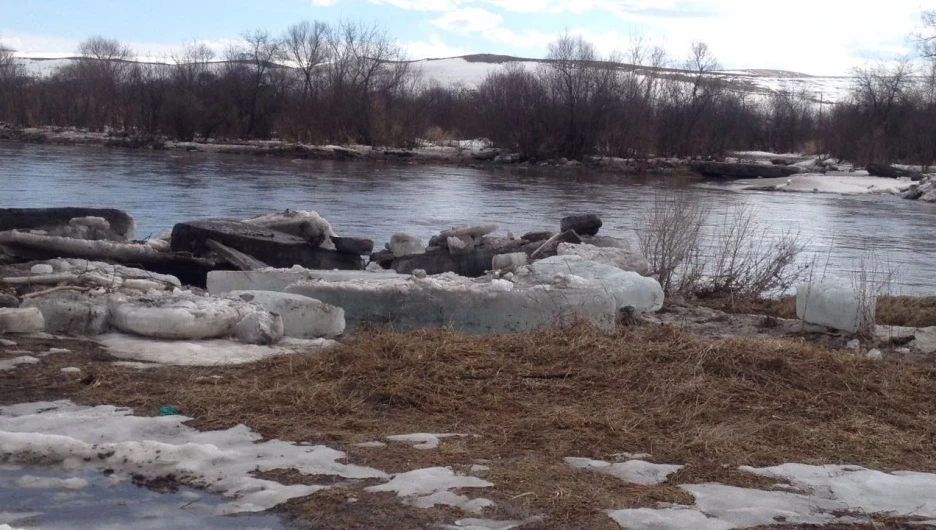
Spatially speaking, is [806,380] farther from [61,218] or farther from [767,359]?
[61,218]

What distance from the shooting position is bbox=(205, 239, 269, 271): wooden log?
390 inches

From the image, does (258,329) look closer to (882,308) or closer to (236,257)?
(236,257)

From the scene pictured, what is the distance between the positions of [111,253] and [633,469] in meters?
7.13

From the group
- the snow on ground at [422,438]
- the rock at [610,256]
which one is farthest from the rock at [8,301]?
the rock at [610,256]

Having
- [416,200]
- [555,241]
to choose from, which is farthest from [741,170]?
[555,241]

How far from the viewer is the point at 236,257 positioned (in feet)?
33.0

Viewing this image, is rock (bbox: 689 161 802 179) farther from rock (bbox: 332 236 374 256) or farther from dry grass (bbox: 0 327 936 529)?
dry grass (bbox: 0 327 936 529)

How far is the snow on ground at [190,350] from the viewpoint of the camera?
5719 mm

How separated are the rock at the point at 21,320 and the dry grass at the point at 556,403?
0.69m

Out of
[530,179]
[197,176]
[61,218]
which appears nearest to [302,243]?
[61,218]

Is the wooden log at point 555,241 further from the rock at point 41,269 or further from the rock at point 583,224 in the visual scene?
the rock at point 41,269

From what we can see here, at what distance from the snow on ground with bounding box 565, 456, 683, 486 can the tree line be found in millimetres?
48491

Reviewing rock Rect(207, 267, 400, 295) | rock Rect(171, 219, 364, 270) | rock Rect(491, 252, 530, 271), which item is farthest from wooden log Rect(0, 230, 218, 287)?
rock Rect(491, 252, 530, 271)

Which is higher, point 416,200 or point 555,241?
point 555,241
